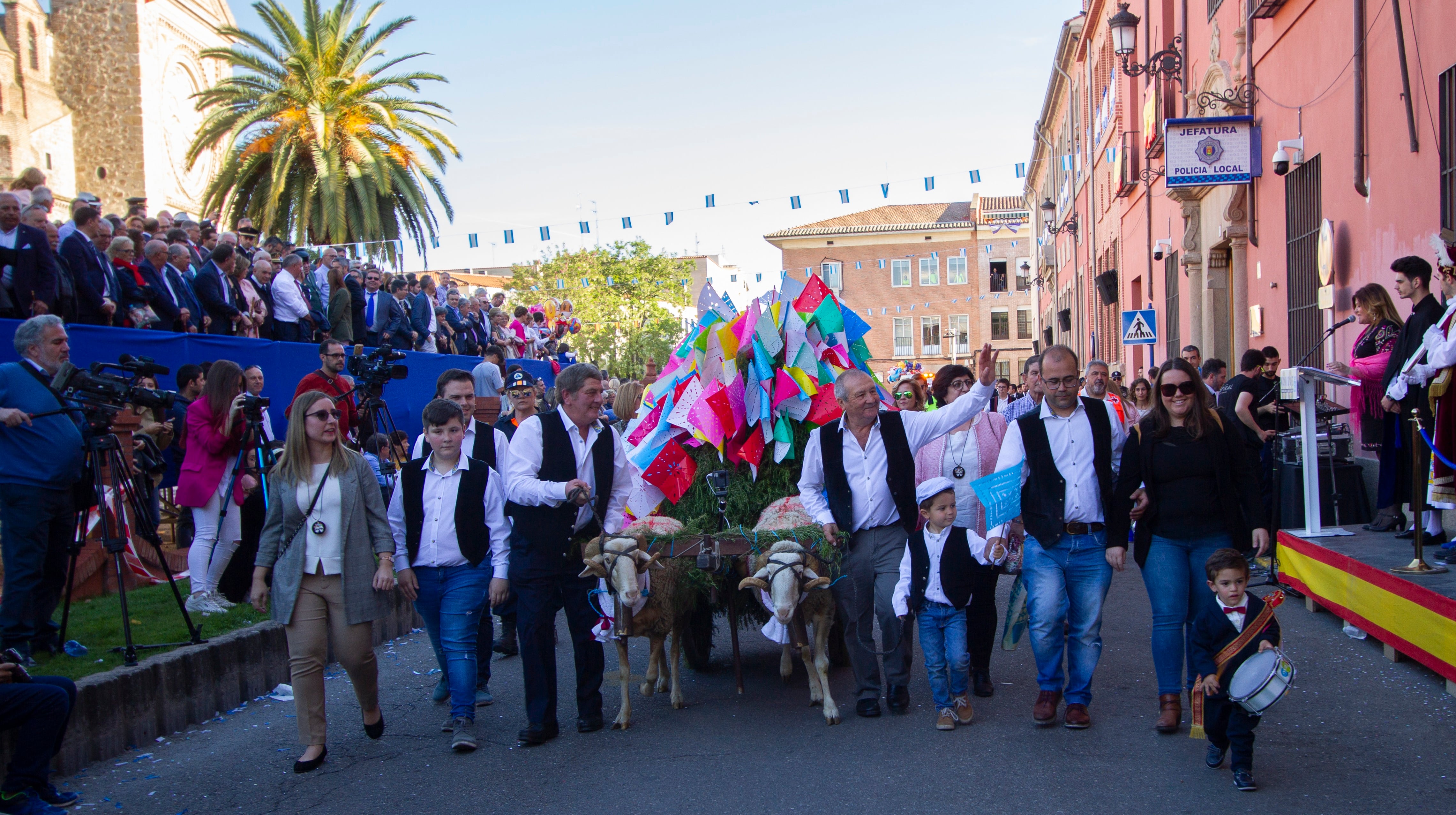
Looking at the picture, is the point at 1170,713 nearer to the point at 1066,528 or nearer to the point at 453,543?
the point at 1066,528

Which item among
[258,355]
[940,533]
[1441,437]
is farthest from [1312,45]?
[258,355]

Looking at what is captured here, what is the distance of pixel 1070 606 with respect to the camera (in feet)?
20.1

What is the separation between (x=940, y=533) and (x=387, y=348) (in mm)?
6001

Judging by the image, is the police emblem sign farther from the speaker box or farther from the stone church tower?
the stone church tower

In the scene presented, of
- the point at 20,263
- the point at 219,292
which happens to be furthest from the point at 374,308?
the point at 20,263

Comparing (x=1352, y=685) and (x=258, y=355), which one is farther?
(x=258, y=355)

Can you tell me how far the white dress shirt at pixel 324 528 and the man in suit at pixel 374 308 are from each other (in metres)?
9.86

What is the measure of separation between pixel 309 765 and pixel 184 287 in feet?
24.2

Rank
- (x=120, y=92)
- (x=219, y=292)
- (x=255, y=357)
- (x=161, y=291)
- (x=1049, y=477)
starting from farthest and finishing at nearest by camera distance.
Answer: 1. (x=120, y=92)
2. (x=255, y=357)
3. (x=219, y=292)
4. (x=161, y=291)
5. (x=1049, y=477)

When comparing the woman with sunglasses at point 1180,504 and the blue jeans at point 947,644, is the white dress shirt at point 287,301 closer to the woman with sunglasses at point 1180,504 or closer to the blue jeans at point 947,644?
the blue jeans at point 947,644

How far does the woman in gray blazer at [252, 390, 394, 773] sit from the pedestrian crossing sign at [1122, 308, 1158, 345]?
50.1 feet

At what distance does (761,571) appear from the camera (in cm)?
611

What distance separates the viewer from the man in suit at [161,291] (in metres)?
11.1

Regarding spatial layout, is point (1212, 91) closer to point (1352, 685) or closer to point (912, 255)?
point (1352, 685)
